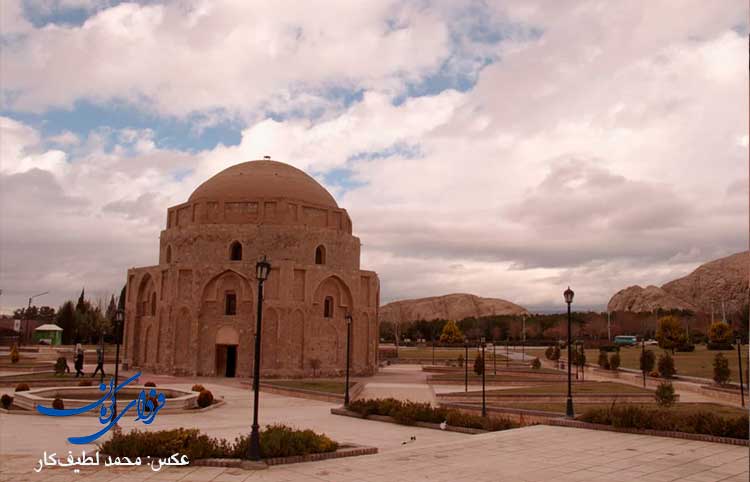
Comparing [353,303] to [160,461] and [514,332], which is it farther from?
[514,332]

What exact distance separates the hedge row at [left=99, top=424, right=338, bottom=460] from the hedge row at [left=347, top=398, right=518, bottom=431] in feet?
18.5

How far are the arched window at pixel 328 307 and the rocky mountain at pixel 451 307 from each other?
11452 centimetres

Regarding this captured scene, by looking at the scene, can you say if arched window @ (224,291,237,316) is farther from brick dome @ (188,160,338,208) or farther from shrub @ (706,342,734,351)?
shrub @ (706,342,734,351)

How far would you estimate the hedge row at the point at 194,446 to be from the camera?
9531 millimetres

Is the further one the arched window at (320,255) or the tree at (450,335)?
the tree at (450,335)

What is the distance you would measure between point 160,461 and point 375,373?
29.0 meters

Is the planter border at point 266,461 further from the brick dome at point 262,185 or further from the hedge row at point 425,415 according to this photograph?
the brick dome at point 262,185

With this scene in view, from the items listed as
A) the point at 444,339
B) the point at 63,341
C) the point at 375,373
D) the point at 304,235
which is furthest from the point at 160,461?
the point at 63,341

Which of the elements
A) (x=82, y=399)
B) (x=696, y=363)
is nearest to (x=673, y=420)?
(x=82, y=399)

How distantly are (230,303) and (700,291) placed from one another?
101990mm

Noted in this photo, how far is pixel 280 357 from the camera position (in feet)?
108

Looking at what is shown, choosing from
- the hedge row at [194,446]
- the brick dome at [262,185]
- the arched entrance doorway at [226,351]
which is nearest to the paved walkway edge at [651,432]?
the hedge row at [194,446]

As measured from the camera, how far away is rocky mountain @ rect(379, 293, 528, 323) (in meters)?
154

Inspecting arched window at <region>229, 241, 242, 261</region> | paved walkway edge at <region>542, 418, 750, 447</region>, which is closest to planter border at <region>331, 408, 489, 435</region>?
paved walkway edge at <region>542, 418, 750, 447</region>
